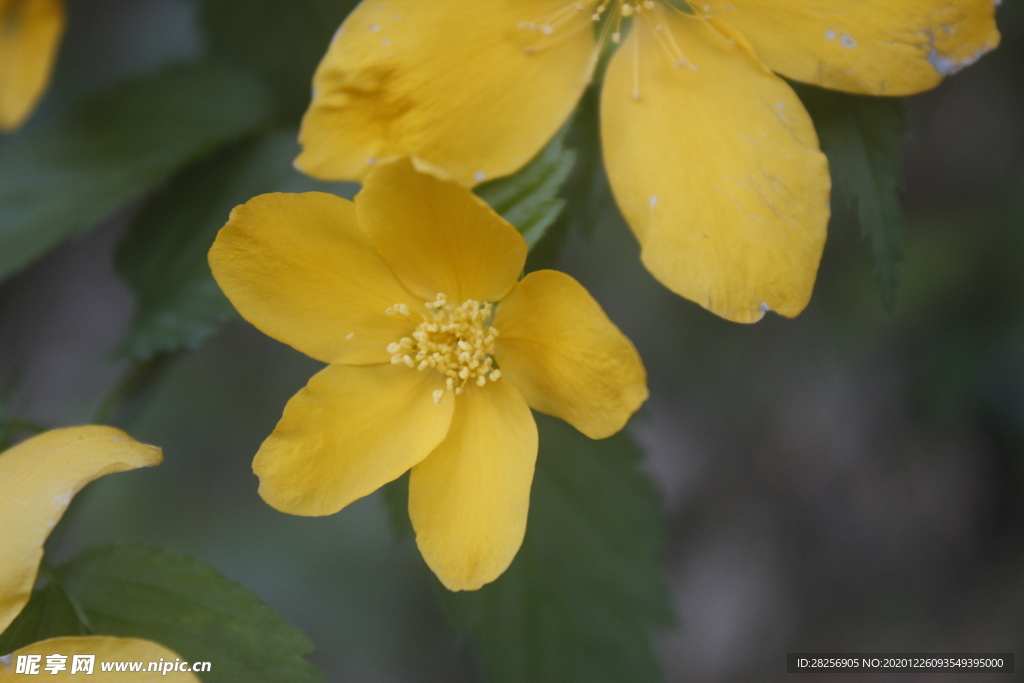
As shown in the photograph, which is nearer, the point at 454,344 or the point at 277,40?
the point at 454,344

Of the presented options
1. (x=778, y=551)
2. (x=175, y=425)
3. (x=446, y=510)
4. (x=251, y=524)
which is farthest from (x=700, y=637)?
(x=175, y=425)

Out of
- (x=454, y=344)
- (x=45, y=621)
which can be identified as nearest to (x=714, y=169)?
(x=454, y=344)

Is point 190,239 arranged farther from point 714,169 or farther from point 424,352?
point 714,169

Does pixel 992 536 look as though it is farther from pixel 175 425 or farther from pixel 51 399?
pixel 51 399

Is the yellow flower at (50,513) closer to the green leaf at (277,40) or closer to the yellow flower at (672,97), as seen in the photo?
the yellow flower at (672,97)

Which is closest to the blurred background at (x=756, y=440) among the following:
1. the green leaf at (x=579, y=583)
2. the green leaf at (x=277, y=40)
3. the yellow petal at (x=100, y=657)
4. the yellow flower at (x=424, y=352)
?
the green leaf at (x=579, y=583)
